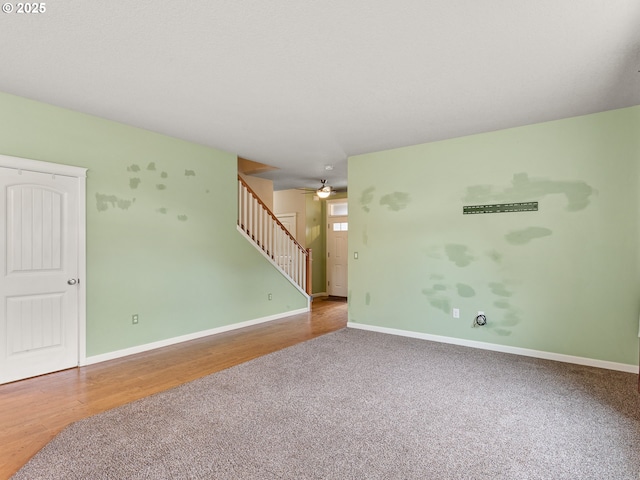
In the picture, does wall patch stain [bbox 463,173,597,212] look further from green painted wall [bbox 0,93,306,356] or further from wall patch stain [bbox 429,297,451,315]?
green painted wall [bbox 0,93,306,356]

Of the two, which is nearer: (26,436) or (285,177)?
(26,436)

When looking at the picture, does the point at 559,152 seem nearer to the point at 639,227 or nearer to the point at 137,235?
the point at 639,227

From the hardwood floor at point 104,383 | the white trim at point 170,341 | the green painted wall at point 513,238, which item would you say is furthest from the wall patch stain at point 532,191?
the white trim at point 170,341

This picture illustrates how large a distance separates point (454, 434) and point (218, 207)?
13.9 feet

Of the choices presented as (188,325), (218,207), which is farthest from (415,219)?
(188,325)

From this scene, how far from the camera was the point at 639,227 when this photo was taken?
3.59 m

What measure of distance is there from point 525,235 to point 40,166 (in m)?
5.35

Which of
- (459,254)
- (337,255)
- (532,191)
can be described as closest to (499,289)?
(459,254)

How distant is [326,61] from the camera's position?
2.75 meters

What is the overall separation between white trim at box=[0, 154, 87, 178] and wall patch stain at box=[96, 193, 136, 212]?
293 mm

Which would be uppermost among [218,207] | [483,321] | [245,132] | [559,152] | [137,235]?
[245,132]

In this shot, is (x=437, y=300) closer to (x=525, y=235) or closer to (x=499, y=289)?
(x=499, y=289)

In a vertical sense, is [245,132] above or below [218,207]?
above

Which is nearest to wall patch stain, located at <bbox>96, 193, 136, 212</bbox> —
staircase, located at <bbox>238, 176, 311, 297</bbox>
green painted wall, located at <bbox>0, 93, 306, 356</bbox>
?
green painted wall, located at <bbox>0, 93, 306, 356</bbox>
